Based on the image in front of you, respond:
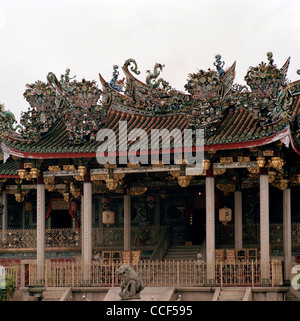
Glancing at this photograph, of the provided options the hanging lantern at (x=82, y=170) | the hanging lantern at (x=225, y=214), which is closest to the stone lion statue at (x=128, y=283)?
the hanging lantern at (x=82, y=170)

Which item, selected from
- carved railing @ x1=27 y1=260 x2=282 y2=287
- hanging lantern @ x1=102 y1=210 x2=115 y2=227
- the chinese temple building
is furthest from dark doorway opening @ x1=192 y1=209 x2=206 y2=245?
carved railing @ x1=27 y1=260 x2=282 y2=287

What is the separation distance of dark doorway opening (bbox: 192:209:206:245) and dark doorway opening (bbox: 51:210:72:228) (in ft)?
19.4

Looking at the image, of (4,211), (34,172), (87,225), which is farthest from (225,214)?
(4,211)

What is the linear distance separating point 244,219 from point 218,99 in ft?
23.5

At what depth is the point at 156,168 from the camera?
3366cm

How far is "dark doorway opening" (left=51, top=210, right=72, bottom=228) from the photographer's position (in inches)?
1620

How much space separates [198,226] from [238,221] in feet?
13.7

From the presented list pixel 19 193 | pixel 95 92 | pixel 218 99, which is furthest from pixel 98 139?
pixel 19 193

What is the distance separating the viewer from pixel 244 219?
3762 centimetres

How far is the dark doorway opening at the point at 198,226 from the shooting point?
128ft

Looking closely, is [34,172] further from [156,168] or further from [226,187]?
[226,187]

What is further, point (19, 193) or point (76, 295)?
point (19, 193)
